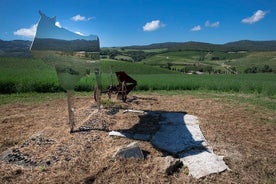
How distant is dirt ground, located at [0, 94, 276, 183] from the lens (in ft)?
12.6

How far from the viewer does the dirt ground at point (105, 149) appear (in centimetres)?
384

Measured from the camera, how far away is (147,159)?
4.36 metres

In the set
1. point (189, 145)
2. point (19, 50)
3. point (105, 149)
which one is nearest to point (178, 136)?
point (189, 145)

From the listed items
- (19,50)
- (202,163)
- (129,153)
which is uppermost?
(19,50)

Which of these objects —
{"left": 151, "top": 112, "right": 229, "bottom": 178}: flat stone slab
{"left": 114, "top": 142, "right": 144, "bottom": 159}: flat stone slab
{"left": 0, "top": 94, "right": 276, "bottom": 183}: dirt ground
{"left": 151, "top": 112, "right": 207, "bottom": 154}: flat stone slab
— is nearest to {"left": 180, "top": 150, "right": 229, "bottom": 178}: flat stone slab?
{"left": 151, "top": 112, "right": 229, "bottom": 178}: flat stone slab

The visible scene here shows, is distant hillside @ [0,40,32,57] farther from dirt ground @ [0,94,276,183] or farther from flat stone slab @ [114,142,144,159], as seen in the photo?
flat stone slab @ [114,142,144,159]

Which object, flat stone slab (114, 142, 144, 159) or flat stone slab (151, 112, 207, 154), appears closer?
flat stone slab (114, 142, 144, 159)

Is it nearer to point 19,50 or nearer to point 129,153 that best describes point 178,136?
point 129,153

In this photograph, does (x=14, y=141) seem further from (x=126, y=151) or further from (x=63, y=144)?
(x=126, y=151)

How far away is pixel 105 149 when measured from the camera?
4.76 meters

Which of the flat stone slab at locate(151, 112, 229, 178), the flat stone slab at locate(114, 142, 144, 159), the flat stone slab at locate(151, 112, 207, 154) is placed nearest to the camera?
the flat stone slab at locate(151, 112, 229, 178)

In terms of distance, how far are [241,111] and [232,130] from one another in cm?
293

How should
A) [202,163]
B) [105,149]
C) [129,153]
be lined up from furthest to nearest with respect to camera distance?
[105,149]
[129,153]
[202,163]

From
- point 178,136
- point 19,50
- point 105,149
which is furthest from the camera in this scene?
point 19,50
